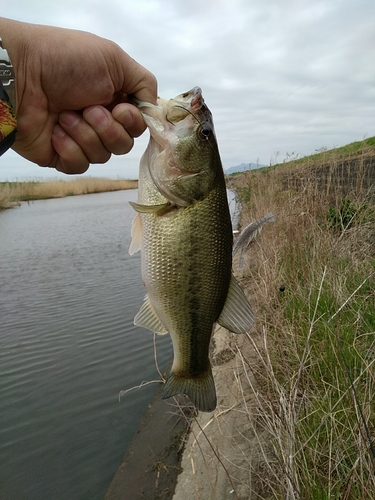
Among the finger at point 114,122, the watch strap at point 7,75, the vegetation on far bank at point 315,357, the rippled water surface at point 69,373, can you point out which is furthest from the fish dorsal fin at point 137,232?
the rippled water surface at point 69,373

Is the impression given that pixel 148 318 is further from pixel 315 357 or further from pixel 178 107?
pixel 315 357

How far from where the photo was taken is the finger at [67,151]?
2309mm

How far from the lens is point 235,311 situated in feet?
6.37

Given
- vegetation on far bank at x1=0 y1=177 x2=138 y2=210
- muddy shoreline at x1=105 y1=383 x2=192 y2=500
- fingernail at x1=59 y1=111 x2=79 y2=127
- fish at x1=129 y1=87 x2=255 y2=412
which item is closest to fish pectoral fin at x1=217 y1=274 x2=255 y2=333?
fish at x1=129 y1=87 x2=255 y2=412

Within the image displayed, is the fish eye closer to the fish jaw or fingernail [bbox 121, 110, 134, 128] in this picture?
the fish jaw

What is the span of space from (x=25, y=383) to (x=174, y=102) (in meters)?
5.89

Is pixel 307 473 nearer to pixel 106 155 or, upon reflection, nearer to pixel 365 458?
pixel 365 458

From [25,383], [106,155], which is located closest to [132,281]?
[25,383]

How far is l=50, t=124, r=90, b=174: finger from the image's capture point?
2.31 metres

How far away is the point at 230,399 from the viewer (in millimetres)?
4254

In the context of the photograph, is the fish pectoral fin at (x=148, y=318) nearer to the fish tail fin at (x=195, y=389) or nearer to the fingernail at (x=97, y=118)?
the fish tail fin at (x=195, y=389)

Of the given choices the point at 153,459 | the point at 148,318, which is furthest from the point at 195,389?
the point at 153,459

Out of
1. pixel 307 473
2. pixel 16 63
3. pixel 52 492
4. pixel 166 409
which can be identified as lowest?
pixel 52 492

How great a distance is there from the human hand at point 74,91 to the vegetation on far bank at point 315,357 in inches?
73.8
